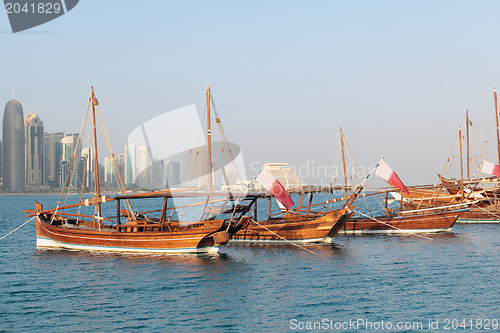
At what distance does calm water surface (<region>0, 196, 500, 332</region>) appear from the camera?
25.8 m

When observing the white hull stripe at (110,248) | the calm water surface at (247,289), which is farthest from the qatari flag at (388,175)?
the white hull stripe at (110,248)

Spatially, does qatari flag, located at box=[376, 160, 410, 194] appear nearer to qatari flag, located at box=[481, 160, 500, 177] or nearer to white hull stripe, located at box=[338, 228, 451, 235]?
white hull stripe, located at box=[338, 228, 451, 235]

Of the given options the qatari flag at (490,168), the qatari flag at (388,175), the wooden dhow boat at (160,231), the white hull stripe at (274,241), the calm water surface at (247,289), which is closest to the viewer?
the calm water surface at (247,289)

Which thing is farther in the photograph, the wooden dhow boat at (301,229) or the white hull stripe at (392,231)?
the white hull stripe at (392,231)

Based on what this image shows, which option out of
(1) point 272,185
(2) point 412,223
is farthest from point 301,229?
(2) point 412,223

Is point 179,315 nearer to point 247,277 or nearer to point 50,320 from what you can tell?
point 50,320

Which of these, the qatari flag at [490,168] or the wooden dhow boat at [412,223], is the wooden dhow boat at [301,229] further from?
the qatari flag at [490,168]

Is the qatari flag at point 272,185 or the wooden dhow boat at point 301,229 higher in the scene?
the qatari flag at point 272,185

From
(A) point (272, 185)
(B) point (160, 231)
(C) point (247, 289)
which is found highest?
(A) point (272, 185)

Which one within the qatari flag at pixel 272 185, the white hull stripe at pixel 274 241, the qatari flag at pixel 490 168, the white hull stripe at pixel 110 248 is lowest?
the white hull stripe at pixel 274 241

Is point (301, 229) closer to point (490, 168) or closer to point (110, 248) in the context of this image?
point (110, 248)

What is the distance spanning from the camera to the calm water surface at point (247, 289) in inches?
1016

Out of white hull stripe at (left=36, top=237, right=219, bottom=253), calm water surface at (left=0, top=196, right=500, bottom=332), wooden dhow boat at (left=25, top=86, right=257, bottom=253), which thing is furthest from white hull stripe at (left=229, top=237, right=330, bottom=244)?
white hull stripe at (left=36, top=237, right=219, bottom=253)

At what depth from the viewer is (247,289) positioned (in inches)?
1241
